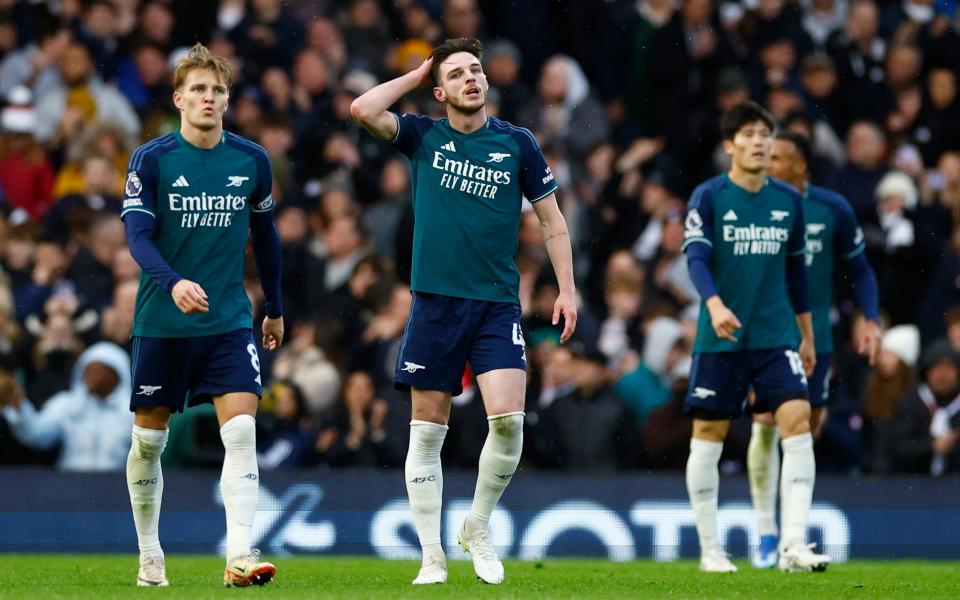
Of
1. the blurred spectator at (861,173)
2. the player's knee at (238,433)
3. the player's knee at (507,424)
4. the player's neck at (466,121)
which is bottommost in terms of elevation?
the player's knee at (238,433)

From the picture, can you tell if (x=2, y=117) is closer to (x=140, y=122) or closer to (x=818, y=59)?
(x=140, y=122)

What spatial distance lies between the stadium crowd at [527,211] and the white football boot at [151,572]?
15.8ft

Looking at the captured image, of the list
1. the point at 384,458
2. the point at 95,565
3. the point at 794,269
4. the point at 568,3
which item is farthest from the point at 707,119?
the point at 95,565

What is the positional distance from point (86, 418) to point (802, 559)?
19.8 ft

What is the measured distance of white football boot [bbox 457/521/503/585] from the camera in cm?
872

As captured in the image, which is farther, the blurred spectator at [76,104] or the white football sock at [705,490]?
the blurred spectator at [76,104]

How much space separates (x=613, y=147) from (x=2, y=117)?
6.04 meters

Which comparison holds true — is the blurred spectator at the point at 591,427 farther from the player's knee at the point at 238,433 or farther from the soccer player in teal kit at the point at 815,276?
Result: the player's knee at the point at 238,433

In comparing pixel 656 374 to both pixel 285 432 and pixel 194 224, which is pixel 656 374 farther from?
pixel 194 224

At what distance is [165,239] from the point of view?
27.8ft

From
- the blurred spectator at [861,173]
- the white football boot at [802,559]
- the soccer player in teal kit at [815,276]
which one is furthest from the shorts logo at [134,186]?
the blurred spectator at [861,173]

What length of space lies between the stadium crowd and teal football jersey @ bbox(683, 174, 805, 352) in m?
3.58

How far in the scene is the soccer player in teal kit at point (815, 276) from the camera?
36.6 ft

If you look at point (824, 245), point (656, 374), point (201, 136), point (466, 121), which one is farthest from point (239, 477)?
point (656, 374)
